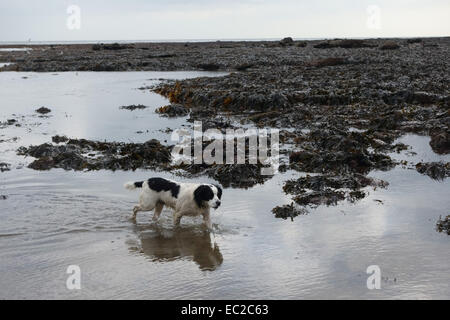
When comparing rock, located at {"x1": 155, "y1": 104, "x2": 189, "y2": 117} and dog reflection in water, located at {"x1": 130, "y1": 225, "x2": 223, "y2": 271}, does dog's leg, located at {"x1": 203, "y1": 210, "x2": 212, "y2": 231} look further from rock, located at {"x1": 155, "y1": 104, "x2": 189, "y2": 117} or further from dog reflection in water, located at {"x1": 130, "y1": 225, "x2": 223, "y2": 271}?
rock, located at {"x1": 155, "y1": 104, "x2": 189, "y2": 117}

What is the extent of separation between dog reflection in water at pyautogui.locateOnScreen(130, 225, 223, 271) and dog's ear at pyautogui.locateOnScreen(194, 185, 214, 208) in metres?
0.58

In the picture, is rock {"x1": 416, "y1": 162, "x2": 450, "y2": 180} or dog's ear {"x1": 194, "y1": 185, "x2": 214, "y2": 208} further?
rock {"x1": 416, "y1": 162, "x2": 450, "y2": 180}

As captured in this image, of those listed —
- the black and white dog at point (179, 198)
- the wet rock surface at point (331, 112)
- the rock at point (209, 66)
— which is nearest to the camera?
the black and white dog at point (179, 198)

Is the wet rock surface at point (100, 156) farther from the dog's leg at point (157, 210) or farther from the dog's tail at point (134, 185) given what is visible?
the dog's leg at point (157, 210)

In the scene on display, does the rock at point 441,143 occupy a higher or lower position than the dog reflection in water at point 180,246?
higher

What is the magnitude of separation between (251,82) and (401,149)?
15.3 meters

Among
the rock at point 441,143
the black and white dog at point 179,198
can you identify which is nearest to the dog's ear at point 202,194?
the black and white dog at point 179,198

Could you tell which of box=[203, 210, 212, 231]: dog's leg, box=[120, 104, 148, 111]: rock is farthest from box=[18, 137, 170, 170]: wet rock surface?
box=[120, 104, 148, 111]: rock

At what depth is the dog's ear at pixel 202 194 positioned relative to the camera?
327 inches

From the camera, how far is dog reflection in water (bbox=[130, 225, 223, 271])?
7.34 m

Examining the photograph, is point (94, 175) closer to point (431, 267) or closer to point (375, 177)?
point (375, 177)

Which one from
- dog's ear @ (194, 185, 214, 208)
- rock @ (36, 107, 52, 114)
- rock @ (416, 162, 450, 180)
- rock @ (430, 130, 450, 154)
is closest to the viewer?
dog's ear @ (194, 185, 214, 208)

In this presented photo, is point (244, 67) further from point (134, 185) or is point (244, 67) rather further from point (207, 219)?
point (207, 219)
